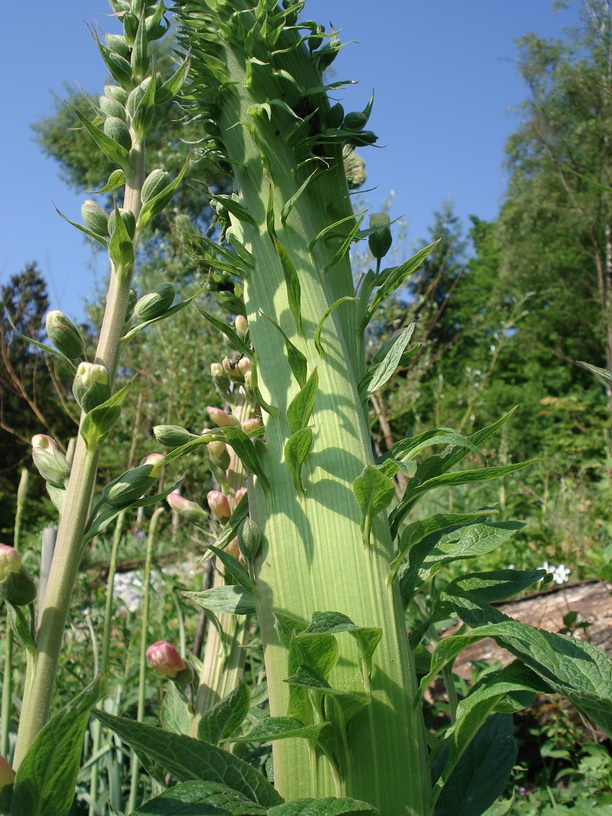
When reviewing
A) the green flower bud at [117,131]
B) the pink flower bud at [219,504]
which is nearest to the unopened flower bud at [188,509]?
the pink flower bud at [219,504]

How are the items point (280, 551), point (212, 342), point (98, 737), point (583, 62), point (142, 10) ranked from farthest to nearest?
point (583, 62) < point (212, 342) < point (98, 737) < point (142, 10) < point (280, 551)

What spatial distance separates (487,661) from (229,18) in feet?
5.87

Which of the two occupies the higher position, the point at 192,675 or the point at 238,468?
the point at 238,468

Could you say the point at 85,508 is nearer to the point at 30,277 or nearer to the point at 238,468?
the point at 238,468

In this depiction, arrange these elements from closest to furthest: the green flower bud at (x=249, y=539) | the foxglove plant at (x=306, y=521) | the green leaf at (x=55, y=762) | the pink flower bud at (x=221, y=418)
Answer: the green leaf at (x=55, y=762) → the foxglove plant at (x=306, y=521) → the green flower bud at (x=249, y=539) → the pink flower bud at (x=221, y=418)

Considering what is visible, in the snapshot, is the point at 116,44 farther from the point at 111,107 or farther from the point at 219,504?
the point at 219,504

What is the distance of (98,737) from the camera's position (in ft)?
4.05

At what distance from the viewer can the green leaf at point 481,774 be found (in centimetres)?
64

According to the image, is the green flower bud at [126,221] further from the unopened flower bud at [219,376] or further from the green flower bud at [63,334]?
the unopened flower bud at [219,376]

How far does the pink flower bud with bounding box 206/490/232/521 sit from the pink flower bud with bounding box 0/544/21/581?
35 centimetres

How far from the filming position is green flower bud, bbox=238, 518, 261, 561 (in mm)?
632

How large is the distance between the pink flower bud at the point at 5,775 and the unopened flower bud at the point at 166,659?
1.03 feet

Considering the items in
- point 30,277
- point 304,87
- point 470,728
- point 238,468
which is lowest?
point 470,728

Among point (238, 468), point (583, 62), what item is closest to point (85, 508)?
point (238, 468)
